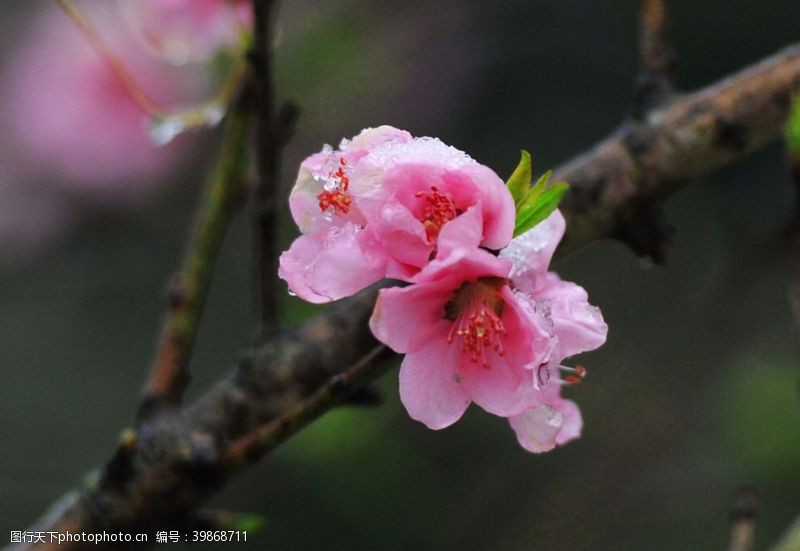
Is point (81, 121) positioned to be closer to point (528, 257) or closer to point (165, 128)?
point (165, 128)

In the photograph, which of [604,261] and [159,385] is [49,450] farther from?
[159,385]

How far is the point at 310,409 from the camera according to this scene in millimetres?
739

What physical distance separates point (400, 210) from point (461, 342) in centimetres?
11

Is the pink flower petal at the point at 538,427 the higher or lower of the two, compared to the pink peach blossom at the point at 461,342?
lower

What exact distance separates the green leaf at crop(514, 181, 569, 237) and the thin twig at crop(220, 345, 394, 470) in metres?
0.12

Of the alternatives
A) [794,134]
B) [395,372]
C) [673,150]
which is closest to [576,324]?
[794,134]

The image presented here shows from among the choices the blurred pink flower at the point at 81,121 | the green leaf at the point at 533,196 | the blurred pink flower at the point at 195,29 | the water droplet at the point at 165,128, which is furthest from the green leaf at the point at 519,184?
the blurred pink flower at the point at 81,121

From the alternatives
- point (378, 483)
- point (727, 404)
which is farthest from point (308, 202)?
point (727, 404)

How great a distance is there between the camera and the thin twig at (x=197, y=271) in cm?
105

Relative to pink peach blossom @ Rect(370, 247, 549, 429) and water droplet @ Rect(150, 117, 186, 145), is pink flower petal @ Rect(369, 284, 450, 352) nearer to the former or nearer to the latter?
pink peach blossom @ Rect(370, 247, 549, 429)

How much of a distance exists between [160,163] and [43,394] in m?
0.83

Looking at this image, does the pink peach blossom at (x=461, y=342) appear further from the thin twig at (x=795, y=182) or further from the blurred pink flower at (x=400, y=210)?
the thin twig at (x=795, y=182)

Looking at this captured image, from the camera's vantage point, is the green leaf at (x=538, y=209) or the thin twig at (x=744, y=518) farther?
the thin twig at (x=744, y=518)

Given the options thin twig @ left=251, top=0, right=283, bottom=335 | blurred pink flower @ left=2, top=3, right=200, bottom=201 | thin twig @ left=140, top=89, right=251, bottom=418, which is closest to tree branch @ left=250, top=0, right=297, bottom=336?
thin twig @ left=251, top=0, right=283, bottom=335
